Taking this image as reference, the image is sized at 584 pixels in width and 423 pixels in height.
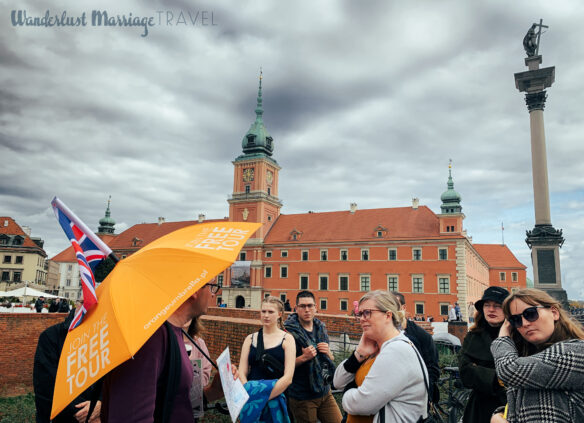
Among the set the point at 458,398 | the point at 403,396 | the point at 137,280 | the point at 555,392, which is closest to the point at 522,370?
the point at 555,392

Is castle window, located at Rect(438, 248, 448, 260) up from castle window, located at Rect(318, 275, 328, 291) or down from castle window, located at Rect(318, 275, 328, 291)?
up

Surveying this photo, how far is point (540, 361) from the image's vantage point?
210cm

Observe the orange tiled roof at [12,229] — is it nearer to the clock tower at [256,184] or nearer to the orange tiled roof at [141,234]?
the orange tiled roof at [141,234]

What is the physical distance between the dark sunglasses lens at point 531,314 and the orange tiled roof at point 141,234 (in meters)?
55.0

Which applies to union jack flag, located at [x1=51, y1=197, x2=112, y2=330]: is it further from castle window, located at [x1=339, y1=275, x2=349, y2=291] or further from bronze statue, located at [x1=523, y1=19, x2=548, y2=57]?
castle window, located at [x1=339, y1=275, x2=349, y2=291]

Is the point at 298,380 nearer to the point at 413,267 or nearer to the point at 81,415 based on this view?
the point at 81,415

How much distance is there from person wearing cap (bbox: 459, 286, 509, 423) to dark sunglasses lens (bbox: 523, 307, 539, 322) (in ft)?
3.28

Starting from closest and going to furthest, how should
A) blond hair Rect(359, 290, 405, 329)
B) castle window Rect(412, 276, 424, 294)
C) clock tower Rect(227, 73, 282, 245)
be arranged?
1. blond hair Rect(359, 290, 405, 329)
2. castle window Rect(412, 276, 424, 294)
3. clock tower Rect(227, 73, 282, 245)

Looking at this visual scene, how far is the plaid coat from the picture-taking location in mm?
2025

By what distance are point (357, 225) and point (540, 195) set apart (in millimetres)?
27228

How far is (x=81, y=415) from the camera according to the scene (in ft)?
8.84

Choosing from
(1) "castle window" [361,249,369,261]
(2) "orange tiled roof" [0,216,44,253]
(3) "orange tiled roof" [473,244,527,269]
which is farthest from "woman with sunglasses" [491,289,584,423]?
(2) "orange tiled roof" [0,216,44,253]

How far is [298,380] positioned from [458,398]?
6.41 feet

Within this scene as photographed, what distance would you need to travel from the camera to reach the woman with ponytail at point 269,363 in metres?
3.17
